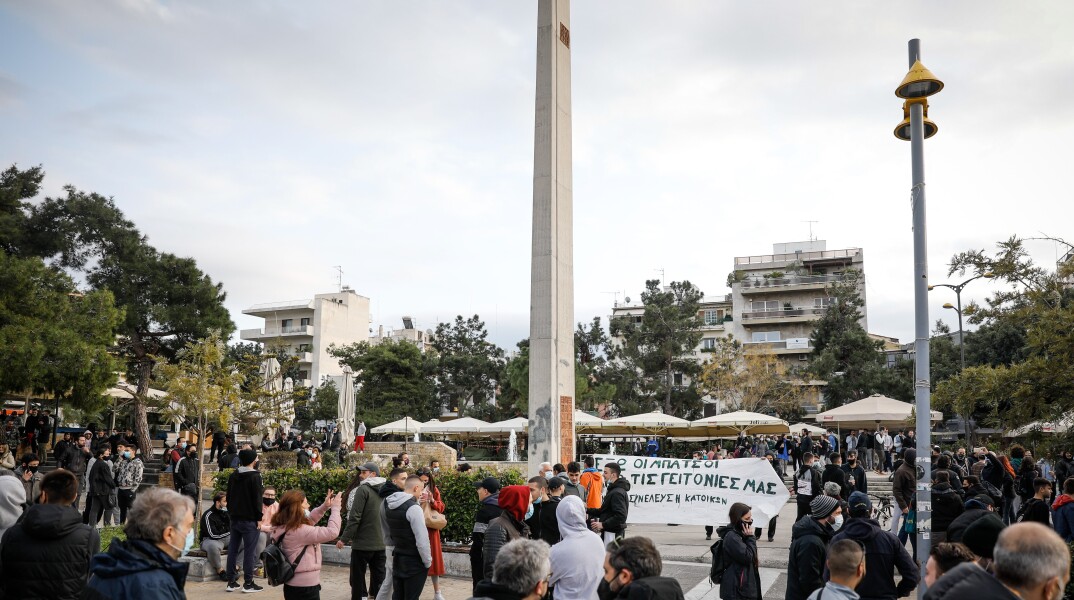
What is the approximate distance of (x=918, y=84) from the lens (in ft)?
25.9

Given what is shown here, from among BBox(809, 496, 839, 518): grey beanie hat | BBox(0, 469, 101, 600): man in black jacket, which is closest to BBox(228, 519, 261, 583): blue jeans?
BBox(0, 469, 101, 600): man in black jacket

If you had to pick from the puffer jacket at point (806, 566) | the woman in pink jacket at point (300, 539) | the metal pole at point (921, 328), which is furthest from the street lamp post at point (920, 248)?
the woman in pink jacket at point (300, 539)

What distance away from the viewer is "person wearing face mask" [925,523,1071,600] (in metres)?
3.17

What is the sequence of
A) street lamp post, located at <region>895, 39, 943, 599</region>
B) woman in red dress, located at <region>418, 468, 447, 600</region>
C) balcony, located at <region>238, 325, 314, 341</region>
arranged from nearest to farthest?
street lamp post, located at <region>895, 39, 943, 599</region> → woman in red dress, located at <region>418, 468, 447, 600</region> → balcony, located at <region>238, 325, 314, 341</region>

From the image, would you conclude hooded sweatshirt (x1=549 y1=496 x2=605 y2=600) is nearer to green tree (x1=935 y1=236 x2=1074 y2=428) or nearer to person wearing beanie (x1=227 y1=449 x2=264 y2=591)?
person wearing beanie (x1=227 y1=449 x2=264 y2=591)

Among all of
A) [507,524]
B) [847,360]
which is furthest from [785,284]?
[507,524]

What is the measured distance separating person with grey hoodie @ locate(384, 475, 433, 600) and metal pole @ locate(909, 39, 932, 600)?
14.8 ft

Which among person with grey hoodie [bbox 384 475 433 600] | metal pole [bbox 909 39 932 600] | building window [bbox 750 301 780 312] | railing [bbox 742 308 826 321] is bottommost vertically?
person with grey hoodie [bbox 384 475 433 600]

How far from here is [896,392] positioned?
44.4 meters

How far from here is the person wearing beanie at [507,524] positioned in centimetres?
723

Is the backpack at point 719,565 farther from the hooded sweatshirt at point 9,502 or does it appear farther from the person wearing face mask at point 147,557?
the hooded sweatshirt at point 9,502

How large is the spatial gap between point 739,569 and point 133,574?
458 centimetres

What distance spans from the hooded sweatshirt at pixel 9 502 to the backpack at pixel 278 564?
178 centimetres

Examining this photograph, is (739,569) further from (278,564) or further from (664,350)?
(664,350)
